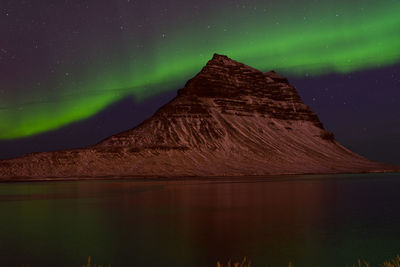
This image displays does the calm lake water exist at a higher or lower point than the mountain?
higher

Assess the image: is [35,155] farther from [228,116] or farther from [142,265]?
[142,265]

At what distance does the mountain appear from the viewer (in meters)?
143

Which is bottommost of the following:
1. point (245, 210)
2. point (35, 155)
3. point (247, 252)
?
point (35, 155)

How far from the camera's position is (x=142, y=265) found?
675 inches

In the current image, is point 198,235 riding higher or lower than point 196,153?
higher

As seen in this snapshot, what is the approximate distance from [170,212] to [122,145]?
134400 mm

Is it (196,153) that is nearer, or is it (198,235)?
(198,235)

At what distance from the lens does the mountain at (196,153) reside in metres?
143

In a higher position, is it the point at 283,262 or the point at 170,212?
the point at 283,262

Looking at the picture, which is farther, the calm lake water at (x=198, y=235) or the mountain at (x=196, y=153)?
the mountain at (x=196, y=153)

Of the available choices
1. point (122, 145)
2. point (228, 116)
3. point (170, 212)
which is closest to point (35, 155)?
point (122, 145)

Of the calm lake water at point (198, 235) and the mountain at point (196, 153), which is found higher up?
the calm lake water at point (198, 235)

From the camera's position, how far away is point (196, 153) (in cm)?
16350

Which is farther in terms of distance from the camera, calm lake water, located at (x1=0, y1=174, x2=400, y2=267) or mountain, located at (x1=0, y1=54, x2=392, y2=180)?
mountain, located at (x1=0, y1=54, x2=392, y2=180)
